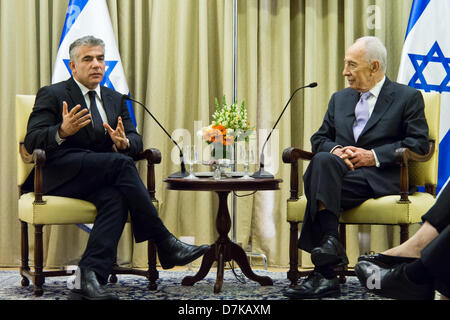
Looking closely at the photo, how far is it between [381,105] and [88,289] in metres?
1.81

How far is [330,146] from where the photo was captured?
10.6 ft

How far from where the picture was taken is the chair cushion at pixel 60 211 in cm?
292

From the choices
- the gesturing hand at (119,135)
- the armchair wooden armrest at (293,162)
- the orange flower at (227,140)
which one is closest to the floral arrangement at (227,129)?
the orange flower at (227,140)

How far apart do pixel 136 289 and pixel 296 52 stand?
2.06 meters

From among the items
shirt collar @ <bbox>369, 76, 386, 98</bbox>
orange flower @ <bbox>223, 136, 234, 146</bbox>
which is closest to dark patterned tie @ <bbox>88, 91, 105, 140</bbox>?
orange flower @ <bbox>223, 136, 234, 146</bbox>

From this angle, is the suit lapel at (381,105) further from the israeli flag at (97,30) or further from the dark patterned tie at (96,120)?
the israeli flag at (97,30)

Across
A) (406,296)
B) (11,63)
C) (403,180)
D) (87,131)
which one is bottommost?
(406,296)

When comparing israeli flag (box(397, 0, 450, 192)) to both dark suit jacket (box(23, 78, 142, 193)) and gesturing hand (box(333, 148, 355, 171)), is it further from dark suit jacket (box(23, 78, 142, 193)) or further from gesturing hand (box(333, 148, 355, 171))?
dark suit jacket (box(23, 78, 142, 193))

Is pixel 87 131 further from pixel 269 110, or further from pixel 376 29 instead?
pixel 376 29

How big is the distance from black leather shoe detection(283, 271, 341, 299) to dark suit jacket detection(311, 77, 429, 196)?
512mm

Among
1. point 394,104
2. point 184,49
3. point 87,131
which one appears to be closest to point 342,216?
point 394,104

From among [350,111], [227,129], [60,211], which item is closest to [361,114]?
[350,111]

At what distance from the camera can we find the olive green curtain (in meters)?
4.02

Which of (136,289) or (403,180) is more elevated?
(403,180)
